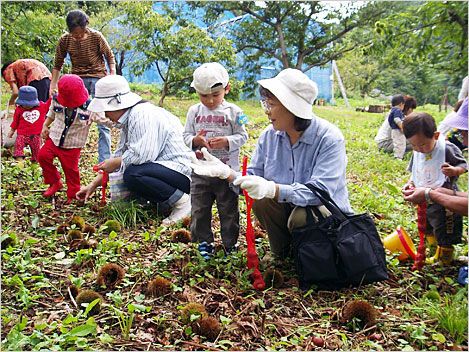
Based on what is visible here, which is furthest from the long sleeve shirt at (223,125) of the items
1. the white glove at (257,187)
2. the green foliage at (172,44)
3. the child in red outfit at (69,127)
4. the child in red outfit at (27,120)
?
the green foliage at (172,44)

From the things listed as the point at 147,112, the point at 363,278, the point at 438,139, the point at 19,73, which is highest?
the point at 19,73

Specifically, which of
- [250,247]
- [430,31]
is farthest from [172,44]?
[250,247]

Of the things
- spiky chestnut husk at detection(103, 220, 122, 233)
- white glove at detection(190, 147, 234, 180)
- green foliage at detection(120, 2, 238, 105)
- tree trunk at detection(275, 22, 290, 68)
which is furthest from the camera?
tree trunk at detection(275, 22, 290, 68)

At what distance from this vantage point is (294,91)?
2.67 m

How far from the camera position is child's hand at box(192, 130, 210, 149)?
3237 millimetres

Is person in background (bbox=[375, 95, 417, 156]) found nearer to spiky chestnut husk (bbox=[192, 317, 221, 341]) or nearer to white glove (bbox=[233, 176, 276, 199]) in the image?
white glove (bbox=[233, 176, 276, 199])

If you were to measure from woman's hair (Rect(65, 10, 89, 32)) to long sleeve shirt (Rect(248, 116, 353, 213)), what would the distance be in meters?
2.63

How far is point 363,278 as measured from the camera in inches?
102

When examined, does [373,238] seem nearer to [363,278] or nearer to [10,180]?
[363,278]

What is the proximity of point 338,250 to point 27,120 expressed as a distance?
4.00m

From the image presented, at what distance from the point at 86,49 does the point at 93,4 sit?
25.3 feet

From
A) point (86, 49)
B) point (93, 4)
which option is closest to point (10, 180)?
point (86, 49)

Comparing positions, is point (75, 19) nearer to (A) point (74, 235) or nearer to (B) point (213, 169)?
(A) point (74, 235)

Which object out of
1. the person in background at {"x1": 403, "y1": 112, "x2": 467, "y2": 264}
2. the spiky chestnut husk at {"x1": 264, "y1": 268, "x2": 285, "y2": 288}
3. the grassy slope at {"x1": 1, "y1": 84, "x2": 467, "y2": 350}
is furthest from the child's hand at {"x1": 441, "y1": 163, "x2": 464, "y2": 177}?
the spiky chestnut husk at {"x1": 264, "y1": 268, "x2": 285, "y2": 288}
